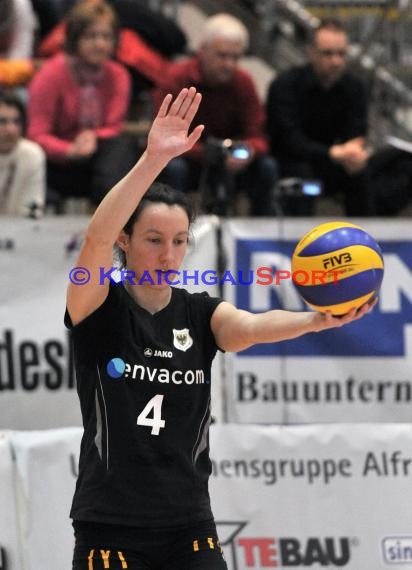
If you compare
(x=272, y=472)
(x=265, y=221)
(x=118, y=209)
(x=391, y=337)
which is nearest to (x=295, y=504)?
(x=272, y=472)

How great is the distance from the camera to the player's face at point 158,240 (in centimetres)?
344

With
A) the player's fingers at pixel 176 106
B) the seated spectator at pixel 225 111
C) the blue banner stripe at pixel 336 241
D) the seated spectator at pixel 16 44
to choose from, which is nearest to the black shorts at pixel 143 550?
the blue banner stripe at pixel 336 241

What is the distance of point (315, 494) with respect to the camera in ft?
18.0

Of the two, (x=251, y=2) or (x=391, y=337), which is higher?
(x=251, y=2)

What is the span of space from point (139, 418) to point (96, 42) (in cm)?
436

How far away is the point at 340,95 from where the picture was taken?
25.3ft

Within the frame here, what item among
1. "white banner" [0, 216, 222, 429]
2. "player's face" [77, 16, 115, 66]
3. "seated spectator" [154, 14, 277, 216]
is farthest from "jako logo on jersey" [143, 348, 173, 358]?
"player's face" [77, 16, 115, 66]

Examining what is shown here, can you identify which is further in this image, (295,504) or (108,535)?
(295,504)

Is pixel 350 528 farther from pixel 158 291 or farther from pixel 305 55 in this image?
pixel 305 55

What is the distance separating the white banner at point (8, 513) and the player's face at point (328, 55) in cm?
367

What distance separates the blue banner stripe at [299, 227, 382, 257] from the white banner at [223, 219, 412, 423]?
8.01 ft

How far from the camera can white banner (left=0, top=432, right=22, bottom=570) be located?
17.0ft

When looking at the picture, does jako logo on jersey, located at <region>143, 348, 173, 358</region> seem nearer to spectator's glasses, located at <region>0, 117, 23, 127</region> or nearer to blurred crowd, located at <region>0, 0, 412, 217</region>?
blurred crowd, located at <region>0, 0, 412, 217</region>

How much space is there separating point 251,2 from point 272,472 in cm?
544
